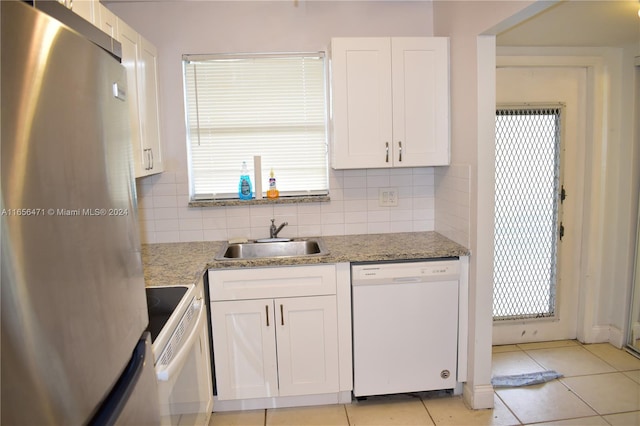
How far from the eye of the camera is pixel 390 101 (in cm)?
248

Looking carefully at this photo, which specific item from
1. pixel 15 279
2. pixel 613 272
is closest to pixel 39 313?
pixel 15 279

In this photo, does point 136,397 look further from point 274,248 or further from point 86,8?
point 274,248

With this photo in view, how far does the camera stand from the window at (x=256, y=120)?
272cm

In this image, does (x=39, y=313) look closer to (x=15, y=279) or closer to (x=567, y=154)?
(x=15, y=279)

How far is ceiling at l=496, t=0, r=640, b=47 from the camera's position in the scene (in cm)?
212

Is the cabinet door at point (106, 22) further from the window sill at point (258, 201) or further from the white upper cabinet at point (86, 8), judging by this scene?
the window sill at point (258, 201)

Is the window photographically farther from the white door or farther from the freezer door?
the freezer door

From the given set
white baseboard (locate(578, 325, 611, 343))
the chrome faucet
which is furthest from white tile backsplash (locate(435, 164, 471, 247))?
white baseboard (locate(578, 325, 611, 343))

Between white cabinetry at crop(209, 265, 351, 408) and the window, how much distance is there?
77cm

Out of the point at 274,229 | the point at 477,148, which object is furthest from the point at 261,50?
the point at 477,148

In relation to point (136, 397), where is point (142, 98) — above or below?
above

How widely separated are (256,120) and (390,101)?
898mm

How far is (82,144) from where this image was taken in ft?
2.63

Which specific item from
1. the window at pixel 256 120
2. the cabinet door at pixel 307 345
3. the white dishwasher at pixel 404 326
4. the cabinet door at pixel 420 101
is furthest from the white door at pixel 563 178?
the cabinet door at pixel 307 345
